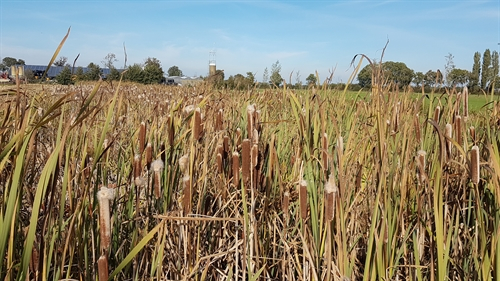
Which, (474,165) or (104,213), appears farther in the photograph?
(474,165)

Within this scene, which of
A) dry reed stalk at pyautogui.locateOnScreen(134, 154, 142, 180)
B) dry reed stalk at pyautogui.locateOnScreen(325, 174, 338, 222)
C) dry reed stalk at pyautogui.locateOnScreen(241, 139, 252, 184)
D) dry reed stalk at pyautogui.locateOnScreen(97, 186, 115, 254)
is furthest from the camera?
dry reed stalk at pyautogui.locateOnScreen(134, 154, 142, 180)

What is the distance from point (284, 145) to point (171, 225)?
A: 3.53 ft

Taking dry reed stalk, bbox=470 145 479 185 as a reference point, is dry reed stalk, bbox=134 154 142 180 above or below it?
below

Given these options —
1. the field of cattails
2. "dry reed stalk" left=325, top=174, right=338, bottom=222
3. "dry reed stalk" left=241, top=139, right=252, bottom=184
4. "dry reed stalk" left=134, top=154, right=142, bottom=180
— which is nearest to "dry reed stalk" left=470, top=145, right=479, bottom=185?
the field of cattails

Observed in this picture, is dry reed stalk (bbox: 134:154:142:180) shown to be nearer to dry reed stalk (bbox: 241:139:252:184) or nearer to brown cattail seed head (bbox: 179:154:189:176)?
brown cattail seed head (bbox: 179:154:189:176)

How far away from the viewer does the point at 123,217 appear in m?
1.59

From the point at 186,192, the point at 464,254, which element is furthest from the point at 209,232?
the point at 464,254

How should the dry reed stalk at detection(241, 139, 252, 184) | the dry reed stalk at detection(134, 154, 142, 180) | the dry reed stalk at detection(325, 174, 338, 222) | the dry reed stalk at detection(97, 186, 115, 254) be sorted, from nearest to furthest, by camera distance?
1. the dry reed stalk at detection(97, 186, 115, 254)
2. the dry reed stalk at detection(325, 174, 338, 222)
3. the dry reed stalk at detection(241, 139, 252, 184)
4. the dry reed stalk at detection(134, 154, 142, 180)

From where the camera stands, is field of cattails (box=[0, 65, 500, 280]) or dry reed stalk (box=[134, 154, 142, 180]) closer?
field of cattails (box=[0, 65, 500, 280])

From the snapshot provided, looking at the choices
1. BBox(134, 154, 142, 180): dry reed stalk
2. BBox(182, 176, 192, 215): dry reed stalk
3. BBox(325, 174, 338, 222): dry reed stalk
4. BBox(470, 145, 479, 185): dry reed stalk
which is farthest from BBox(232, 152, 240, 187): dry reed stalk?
BBox(470, 145, 479, 185): dry reed stalk

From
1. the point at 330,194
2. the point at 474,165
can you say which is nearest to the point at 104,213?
the point at 330,194

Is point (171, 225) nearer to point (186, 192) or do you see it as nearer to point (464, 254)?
point (186, 192)

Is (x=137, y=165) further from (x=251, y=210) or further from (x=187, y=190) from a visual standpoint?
(x=251, y=210)

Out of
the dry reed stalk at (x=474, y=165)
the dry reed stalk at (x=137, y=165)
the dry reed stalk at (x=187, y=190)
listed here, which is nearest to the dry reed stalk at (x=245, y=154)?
the dry reed stalk at (x=187, y=190)
